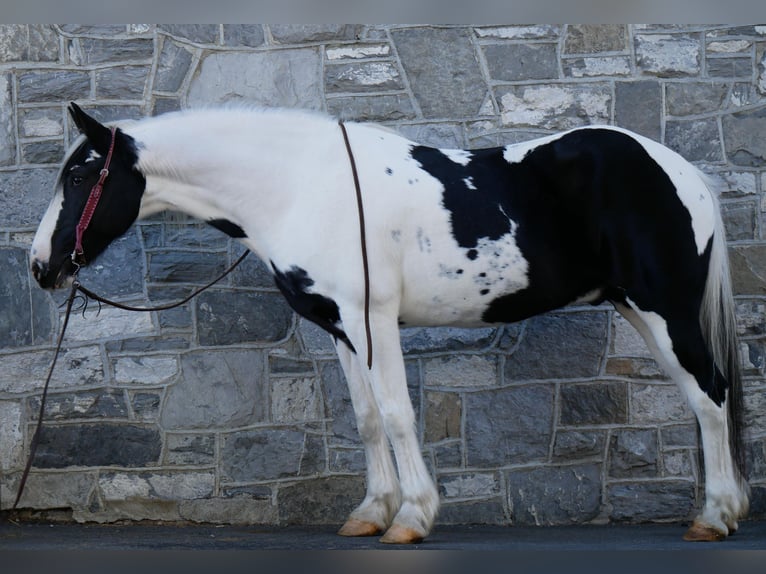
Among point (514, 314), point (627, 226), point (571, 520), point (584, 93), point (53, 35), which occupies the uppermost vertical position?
point (53, 35)

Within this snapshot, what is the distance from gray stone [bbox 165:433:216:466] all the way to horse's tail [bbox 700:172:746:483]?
7.54ft

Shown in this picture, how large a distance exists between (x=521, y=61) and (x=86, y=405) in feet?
8.74

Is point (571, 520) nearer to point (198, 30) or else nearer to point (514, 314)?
point (514, 314)

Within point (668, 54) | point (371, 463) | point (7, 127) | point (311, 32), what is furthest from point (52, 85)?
point (668, 54)

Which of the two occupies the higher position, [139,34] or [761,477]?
[139,34]

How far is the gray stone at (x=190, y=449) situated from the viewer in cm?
454

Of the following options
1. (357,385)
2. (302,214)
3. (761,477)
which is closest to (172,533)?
(357,385)

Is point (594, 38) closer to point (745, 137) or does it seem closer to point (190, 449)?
point (745, 137)

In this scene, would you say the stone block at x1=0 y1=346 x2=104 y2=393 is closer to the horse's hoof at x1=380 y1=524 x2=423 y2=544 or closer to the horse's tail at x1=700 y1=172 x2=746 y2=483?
the horse's hoof at x1=380 y1=524 x2=423 y2=544

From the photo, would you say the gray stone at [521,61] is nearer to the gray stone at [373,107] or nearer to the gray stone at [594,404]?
the gray stone at [373,107]

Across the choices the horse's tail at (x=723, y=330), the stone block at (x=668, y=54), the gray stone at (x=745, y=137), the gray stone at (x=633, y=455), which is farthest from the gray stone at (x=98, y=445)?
Result: the gray stone at (x=745, y=137)

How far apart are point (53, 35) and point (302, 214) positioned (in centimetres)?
180

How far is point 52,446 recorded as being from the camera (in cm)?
452

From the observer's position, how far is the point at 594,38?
15.3 ft
